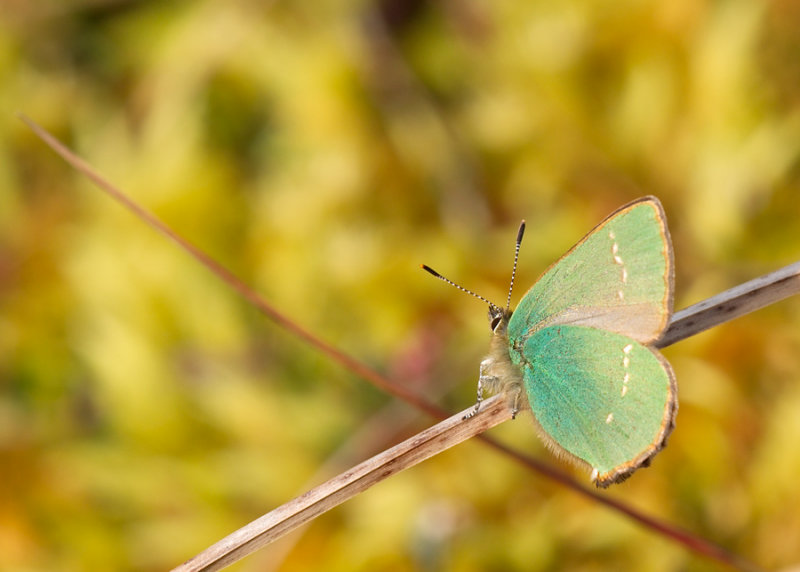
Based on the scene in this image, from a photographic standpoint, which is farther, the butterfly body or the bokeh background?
the bokeh background

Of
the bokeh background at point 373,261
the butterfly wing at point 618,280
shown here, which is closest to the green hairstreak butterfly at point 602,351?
the butterfly wing at point 618,280

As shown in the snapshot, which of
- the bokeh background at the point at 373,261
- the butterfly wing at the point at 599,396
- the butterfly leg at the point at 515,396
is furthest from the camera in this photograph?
the bokeh background at the point at 373,261

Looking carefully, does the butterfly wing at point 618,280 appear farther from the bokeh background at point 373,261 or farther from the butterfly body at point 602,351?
the bokeh background at point 373,261

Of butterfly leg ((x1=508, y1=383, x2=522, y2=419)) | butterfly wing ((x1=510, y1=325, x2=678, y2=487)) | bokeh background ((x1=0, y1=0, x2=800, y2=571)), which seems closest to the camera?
butterfly wing ((x1=510, y1=325, x2=678, y2=487))

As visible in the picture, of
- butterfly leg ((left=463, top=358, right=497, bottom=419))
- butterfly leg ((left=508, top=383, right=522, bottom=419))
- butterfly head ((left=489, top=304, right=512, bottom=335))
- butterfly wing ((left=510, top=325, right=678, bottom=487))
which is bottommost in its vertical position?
butterfly wing ((left=510, top=325, right=678, bottom=487))

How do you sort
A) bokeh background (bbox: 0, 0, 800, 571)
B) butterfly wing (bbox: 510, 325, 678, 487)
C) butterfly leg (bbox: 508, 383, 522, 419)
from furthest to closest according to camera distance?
bokeh background (bbox: 0, 0, 800, 571) → butterfly leg (bbox: 508, 383, 522, 419) → butterfly wing (bbox: 510, 325, 678, 487)

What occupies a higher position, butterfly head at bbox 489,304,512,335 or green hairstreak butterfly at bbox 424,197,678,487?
butterfly head at bbox 489,304,512,335

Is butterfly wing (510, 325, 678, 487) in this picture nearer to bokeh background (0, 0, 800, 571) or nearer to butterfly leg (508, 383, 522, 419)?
butterfly leg (508, 383, 522, 419)

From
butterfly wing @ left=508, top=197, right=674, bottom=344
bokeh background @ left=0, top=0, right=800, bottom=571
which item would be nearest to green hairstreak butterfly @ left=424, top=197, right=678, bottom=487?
butterfly wing @ left=508, top=197, right=674, bottom=344
